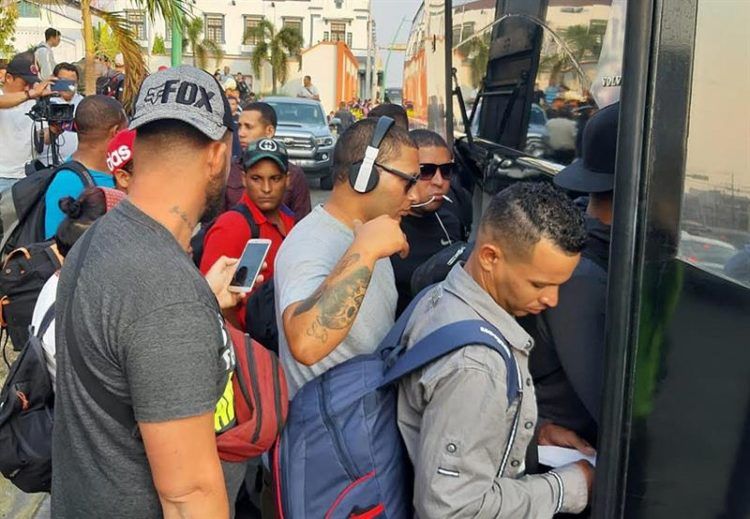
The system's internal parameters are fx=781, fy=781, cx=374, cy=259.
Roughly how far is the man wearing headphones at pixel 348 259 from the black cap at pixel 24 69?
457 cm

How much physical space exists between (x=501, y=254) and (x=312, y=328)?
516mm

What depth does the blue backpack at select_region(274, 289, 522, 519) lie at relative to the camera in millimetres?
1842

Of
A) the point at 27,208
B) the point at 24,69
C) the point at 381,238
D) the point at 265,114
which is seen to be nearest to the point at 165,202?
the point at 381,238

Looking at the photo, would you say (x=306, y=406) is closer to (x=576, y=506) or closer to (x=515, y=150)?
(x=576, y=506)

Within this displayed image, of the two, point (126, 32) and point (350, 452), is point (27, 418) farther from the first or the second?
point (126, 32)

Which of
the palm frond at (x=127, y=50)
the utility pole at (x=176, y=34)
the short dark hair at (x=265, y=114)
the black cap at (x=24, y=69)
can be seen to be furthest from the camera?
the utility pole at (x=176, y=34)

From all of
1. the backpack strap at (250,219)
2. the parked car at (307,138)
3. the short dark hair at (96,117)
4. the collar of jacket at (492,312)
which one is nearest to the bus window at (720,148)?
the collar of jacket at (492,312)

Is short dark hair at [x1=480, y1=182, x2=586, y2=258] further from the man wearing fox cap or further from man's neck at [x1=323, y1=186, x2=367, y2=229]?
the man wearing fox cap

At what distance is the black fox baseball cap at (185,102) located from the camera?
1625 mm

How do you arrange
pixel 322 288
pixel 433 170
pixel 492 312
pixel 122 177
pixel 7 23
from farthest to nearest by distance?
1. pixel 7 23
2. pixel 433 170
3. pixel 122 177
4. pixel 322 288
5. pixel 492 312

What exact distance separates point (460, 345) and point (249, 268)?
1137mm

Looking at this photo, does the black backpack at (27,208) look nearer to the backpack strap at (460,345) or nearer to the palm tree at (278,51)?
the backpack strap at (460,345)

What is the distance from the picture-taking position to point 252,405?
1.81 meters

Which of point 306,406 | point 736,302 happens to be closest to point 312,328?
point 306,406
